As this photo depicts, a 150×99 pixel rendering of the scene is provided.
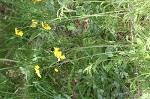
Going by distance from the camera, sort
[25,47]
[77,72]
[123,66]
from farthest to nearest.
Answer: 1. [25,47]
2. [77,72]
3. [123,66]

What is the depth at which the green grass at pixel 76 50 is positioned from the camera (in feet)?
5.57

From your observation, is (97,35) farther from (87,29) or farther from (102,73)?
(102,73)

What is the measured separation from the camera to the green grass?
170 centimetres

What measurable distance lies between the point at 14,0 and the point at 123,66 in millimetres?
868

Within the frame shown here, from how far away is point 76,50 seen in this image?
1854 millimetres

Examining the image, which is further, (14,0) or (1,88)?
(14,0)

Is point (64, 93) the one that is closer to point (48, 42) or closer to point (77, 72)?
point (77, 72)

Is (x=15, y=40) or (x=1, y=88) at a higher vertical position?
(x=15, y=40)

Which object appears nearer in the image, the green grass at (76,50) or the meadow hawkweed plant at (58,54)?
the green grass at (76,50)

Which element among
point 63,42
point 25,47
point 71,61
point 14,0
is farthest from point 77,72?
point 14,0

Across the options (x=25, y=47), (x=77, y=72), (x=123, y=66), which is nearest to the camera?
(x=123, y=66)

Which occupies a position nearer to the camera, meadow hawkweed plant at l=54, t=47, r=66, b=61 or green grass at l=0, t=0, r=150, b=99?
green grass at l=0, t=0, r=150, b=99

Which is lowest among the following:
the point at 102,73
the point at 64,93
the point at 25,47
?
the point at 64,93

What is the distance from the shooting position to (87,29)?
1937 millimetres
